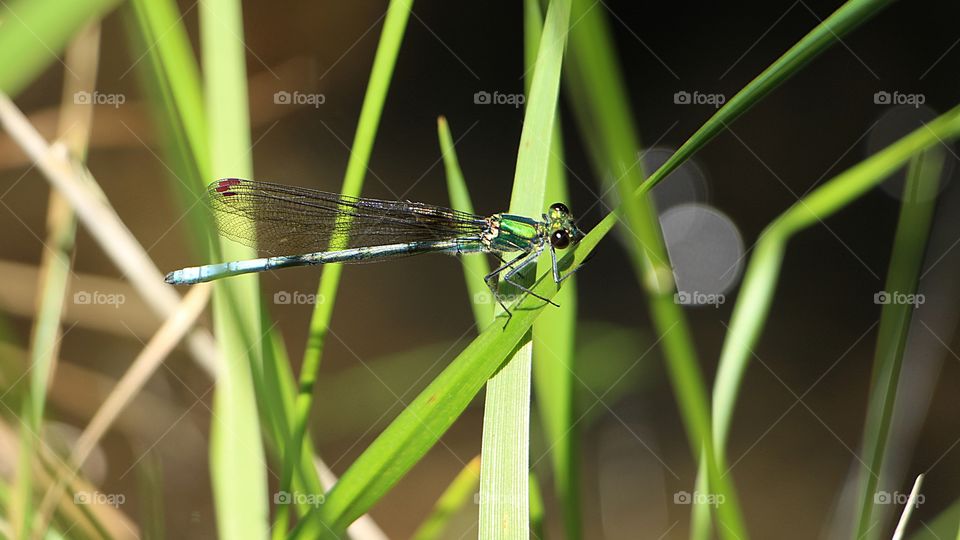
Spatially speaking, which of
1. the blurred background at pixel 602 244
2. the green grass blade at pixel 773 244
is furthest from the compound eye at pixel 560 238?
the blurred background at pixel 602 244

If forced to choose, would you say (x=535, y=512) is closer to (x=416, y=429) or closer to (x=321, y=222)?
(x=416, y=429)

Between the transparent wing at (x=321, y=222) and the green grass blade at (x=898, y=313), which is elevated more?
the transparent wing at (x=321, y=222)

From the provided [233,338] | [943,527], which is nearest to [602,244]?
[943,527]

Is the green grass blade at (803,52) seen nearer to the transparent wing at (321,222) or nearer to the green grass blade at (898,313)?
the green grass blade at (898,313)

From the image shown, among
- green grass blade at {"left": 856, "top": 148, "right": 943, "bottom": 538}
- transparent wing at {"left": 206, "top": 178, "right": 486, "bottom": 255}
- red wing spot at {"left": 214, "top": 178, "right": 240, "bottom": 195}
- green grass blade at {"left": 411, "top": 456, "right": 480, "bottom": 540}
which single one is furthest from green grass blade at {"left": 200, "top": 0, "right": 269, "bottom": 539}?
green grass blade at {"left": 856, "top": 148, "right": 943, "bottom": 538}

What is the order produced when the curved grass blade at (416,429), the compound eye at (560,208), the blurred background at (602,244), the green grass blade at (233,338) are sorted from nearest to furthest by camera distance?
the curved grass blade at (416,429) < the green grass blade at (233,338) < the compound eye at (560,208) < the blurred background at (602,244)
